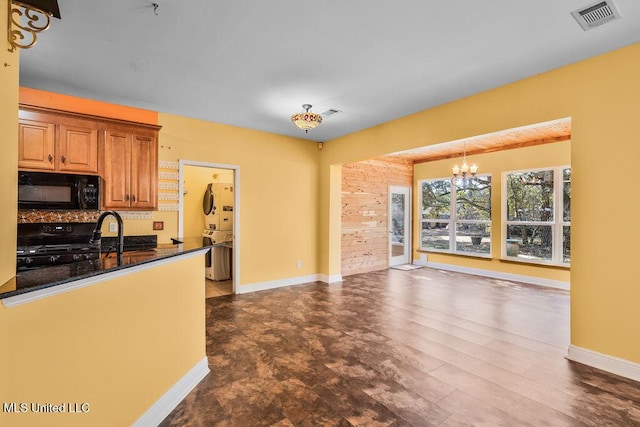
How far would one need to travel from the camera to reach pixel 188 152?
4.64 metres

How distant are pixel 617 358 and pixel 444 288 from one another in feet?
9.53

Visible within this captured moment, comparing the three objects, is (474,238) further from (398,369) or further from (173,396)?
(173,396)

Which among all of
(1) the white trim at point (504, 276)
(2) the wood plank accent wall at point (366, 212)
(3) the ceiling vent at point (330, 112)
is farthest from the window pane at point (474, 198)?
(3) the ceiling vent at point (330, 112)

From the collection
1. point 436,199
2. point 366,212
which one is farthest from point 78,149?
point 436,199

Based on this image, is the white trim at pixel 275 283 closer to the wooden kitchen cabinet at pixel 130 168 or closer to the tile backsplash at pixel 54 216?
the wooden kitchen cabinet at pixel 130 168

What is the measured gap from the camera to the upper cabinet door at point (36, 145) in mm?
3195

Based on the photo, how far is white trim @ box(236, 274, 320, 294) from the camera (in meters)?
5.21

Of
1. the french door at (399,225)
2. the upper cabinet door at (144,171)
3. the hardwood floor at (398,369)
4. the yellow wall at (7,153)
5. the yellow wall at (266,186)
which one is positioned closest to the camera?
the yellow wall at (7,153)

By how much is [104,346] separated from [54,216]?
9.37 ft

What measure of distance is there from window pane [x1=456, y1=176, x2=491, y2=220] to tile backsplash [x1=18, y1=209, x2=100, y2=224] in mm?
7199

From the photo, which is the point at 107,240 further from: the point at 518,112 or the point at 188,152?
the point at 518,112

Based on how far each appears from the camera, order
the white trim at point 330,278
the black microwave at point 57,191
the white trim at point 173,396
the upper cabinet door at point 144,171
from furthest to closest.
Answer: the white trim at point 330,278 < the upper cabinet door at point 144,171 < the black microwave at point 57,191 < the white trim at point 173,396

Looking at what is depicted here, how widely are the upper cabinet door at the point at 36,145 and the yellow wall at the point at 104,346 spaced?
93.9 inches

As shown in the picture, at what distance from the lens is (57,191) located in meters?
3.32
